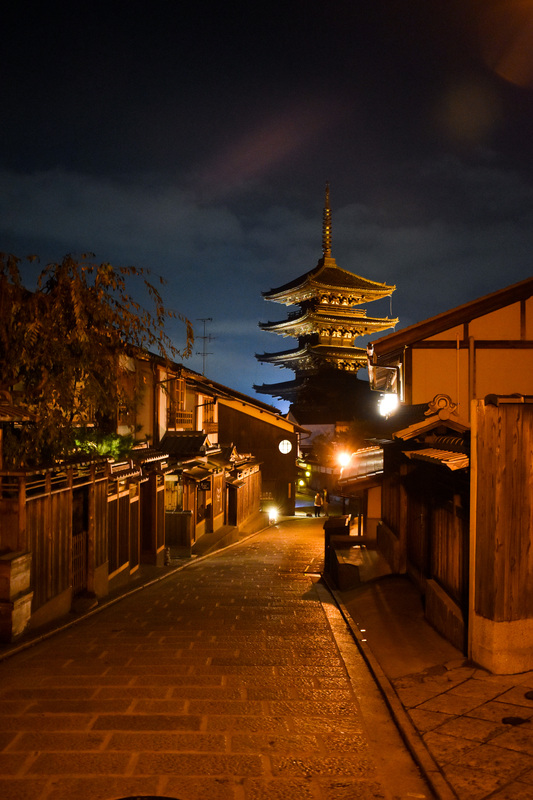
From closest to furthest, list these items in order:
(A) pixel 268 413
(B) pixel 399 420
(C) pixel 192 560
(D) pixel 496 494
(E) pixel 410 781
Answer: (E) pixel 410 781, (D) pixel 496 494, (B) pixel 399 420, (C) pixel 192 560, (A) pixel 268 413

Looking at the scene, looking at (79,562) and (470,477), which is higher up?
A: (470,477)

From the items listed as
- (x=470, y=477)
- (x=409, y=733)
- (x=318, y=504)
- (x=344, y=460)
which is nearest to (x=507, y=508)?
(x=470, y=477)

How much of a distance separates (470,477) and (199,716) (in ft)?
14.0

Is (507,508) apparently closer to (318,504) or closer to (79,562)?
(79,562)

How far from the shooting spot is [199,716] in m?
6.01

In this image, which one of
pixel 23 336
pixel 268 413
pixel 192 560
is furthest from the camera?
pixel 268 413

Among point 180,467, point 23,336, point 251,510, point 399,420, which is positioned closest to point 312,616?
point 399,420

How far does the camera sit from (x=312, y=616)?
1090 cm

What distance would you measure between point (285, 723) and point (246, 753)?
76 centimetres

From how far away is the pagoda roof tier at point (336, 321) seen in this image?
173ft

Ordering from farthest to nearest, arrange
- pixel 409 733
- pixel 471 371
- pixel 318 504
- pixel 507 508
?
pixel 318 504 < pixel 471 371 < pixel 507 508 < pixel 409 733

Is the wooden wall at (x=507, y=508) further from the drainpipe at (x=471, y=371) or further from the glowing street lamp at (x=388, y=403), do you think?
the glowing street lamp at (x=388, y=403)

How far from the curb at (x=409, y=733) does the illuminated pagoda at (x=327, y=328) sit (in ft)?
148

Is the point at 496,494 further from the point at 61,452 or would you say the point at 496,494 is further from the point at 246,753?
the point at 61,452
